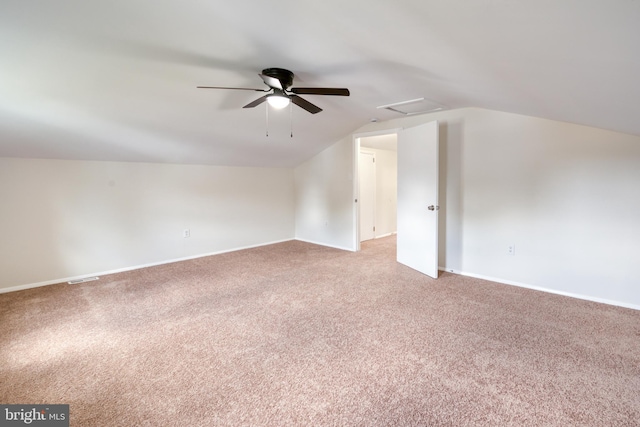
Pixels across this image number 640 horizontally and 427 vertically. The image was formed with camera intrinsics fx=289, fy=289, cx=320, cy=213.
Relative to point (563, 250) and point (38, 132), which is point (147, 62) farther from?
point (563, 250)

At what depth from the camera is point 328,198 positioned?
579cm

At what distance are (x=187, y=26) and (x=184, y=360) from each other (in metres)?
2.35

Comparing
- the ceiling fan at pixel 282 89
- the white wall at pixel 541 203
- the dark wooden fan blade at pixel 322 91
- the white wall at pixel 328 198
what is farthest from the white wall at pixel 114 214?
the white wall at pixel 541 203

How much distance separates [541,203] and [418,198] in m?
1.38

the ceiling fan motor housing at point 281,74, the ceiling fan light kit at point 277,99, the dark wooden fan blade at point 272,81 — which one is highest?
the ceiling fan motor housing at point 281,74

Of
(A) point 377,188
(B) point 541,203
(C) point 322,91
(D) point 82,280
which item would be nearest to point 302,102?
(C) point 322,91

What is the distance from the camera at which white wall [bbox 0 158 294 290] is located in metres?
3.59

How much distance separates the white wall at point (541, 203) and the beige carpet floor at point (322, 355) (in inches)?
11.7

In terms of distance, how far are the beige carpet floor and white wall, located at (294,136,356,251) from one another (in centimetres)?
202

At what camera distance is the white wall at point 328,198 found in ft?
17.8

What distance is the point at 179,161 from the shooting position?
4699 mm

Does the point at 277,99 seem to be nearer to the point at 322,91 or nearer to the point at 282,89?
the point at 282,89

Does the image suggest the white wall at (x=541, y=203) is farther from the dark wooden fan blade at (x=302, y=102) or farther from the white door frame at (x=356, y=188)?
the dark wooden fan blade at (x=302, y=102)

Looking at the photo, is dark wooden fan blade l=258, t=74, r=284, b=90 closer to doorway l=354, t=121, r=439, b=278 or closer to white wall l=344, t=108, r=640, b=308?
doorway l=354, t=121, r=439, b=278
